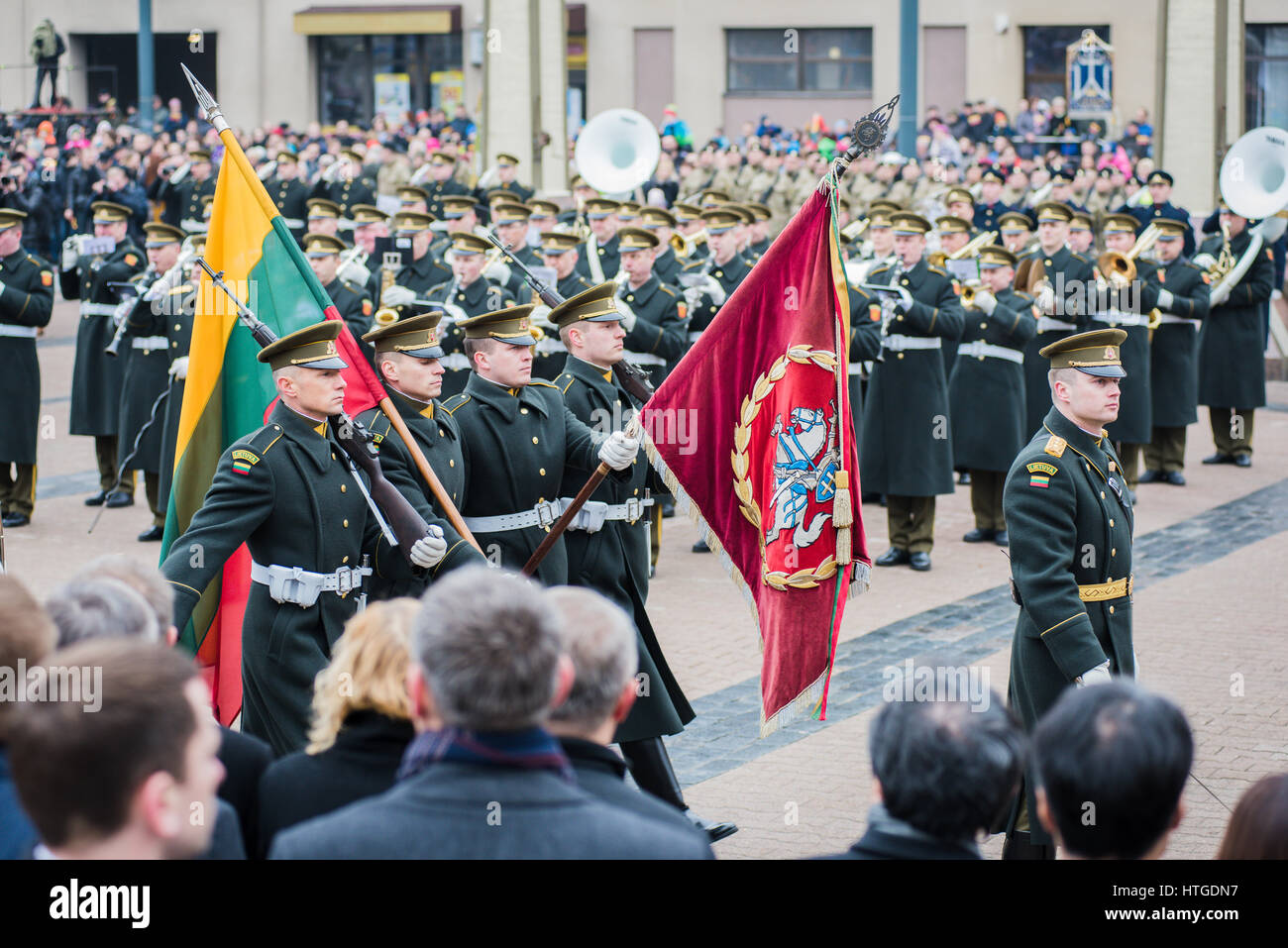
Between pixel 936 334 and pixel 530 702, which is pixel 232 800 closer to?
pixel 530 702

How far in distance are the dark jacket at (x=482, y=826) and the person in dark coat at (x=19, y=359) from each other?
9.98 m

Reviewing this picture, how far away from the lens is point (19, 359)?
1219 cm

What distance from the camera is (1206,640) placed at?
29.4 ft

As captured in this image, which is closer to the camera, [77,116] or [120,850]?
[120,850]

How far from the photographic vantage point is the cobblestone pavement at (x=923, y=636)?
21.6 ft

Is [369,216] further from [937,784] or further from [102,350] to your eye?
[937,784]

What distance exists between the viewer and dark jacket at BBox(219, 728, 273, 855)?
145 inches

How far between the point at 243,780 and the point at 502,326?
309 cm

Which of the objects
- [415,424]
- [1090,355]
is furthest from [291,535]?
[1090,355]

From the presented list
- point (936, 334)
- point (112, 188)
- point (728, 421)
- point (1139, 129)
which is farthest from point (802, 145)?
point (728, 421)

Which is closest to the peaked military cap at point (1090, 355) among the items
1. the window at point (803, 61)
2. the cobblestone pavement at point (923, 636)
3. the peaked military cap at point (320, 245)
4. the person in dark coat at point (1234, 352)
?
the cobblestone pavement at point (923, 636)

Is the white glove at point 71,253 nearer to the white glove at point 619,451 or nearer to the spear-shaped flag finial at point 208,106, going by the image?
the spear-shaped flag finial at point 208,106

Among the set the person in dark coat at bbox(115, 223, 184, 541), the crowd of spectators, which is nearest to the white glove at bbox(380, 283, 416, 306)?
the person in dark coat at bbox(115, 223, 184, 541)
